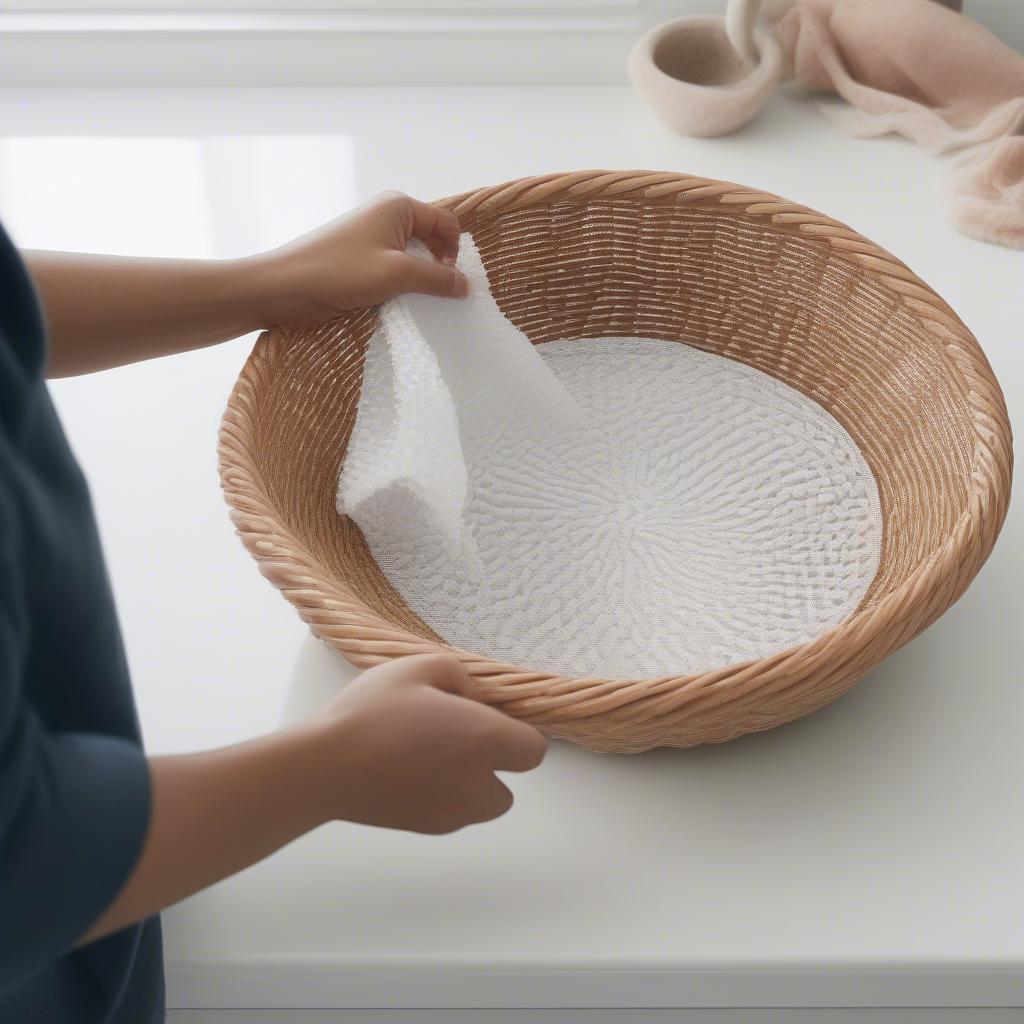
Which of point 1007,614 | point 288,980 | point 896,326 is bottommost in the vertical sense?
point 288,980

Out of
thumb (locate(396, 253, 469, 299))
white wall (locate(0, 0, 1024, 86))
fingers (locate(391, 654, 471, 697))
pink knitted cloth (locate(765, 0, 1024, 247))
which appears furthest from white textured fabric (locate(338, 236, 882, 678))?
white wall (locate(0, 0, 1024, 86))

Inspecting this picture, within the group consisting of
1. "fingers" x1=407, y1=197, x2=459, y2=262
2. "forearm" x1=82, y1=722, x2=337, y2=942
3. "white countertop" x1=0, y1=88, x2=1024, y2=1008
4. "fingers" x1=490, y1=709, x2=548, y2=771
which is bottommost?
"white countertop" x1=0, y1=88, x2=1024, y2=1008

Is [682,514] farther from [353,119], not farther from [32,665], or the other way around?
[353,119]

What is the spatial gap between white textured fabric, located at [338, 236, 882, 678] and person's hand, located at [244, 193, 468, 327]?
0.02 m

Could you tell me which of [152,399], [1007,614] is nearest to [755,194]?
[1007,614]

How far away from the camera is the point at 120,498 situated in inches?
28.3

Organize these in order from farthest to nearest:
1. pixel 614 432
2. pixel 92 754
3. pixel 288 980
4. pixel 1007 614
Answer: pixel 614 432
pixel 1007 614
pixel 288 980
pixel 92 754

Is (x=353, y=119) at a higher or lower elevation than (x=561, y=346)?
higher

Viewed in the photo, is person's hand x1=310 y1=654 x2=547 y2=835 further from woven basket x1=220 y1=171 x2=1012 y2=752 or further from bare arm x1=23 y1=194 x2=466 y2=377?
bare arm x1=23 y1=194 x2=466 y2=377

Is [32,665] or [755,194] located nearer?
[32,665]

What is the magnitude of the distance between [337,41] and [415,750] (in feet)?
2.74

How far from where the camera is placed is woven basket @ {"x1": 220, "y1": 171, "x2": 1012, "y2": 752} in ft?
1.57

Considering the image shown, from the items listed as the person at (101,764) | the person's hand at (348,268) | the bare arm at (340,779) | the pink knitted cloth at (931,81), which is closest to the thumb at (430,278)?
the person's hand at (348,268)

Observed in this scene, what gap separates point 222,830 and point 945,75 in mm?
852
